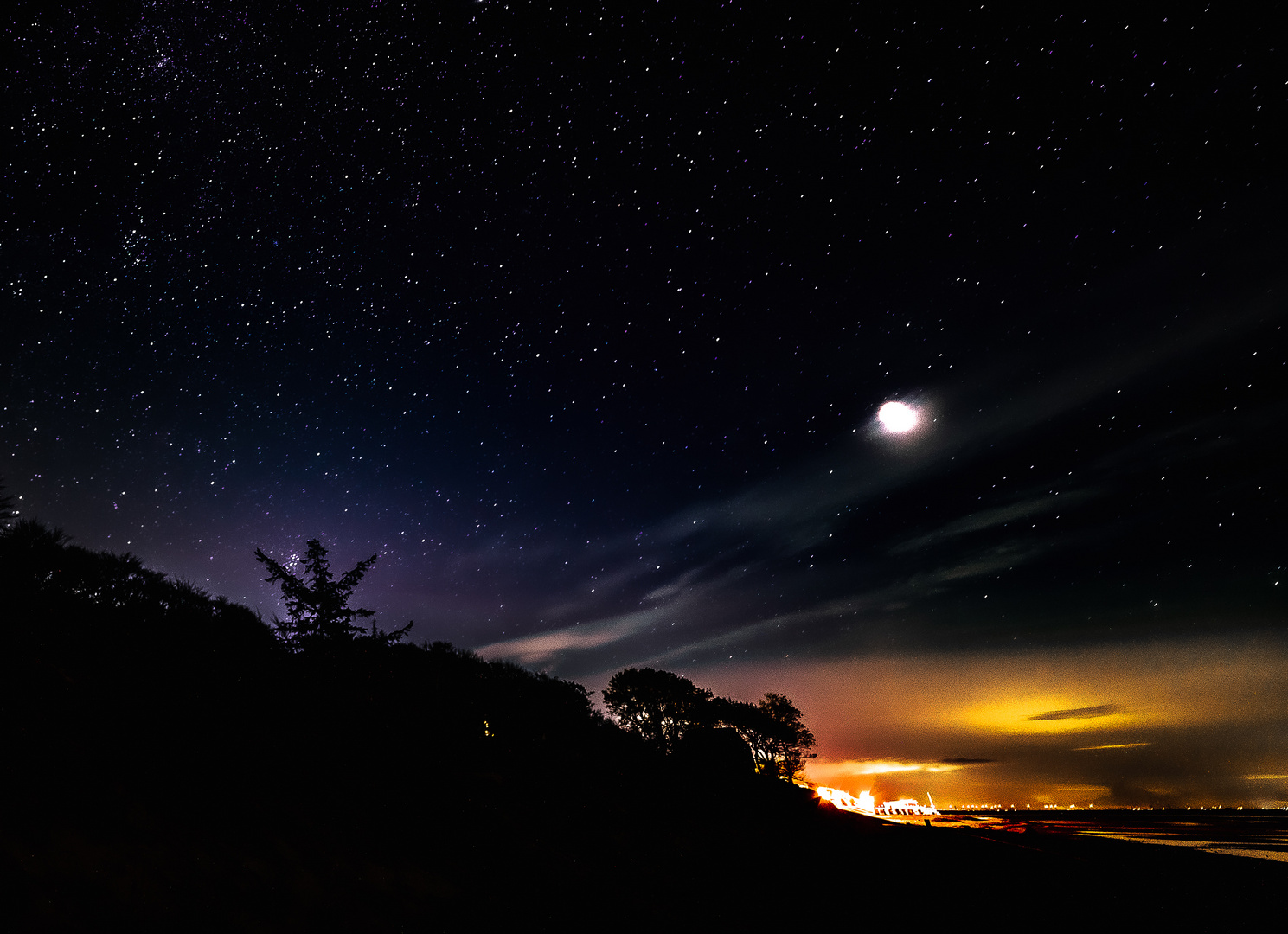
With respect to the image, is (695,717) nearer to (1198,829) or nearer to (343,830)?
(1198,829)

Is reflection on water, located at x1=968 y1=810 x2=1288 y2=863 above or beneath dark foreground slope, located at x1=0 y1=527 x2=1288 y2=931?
beneath

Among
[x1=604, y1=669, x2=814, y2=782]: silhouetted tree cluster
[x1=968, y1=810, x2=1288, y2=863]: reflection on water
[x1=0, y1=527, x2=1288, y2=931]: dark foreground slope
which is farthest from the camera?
[x1=604, y1=669, x2=814, y2=782]: silhouetted tree cluster

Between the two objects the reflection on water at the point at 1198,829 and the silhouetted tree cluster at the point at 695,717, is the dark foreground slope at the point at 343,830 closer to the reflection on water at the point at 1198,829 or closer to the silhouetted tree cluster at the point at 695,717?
the reflection on water at the point at 1198,829

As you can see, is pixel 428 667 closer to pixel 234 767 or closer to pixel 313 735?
pixel 313 735

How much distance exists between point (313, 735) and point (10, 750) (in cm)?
411

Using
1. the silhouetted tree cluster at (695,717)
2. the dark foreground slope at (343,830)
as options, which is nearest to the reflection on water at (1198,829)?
the dark foreground slope at (343,830)

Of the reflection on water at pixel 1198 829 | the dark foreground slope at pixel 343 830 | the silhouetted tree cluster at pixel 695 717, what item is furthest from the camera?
the silhouetted tree cluster at pixel 695 717

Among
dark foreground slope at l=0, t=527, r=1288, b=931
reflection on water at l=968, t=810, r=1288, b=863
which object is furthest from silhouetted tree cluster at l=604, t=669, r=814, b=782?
dark foreground slope at l=0, t=527, r=1288, b=931

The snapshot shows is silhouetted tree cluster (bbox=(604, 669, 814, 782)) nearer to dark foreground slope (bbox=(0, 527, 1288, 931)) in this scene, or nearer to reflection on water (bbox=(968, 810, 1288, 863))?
reflection on water (bbox=(968, 810, 1288, 863))

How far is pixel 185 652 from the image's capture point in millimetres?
9180

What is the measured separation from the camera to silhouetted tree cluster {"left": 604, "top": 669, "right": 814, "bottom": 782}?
132 feet

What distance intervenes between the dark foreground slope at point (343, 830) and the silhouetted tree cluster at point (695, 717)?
84.1 ft

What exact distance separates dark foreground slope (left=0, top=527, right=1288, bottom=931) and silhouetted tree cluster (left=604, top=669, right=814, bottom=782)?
25625 mm

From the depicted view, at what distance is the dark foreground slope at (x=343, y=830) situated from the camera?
4652 mm
